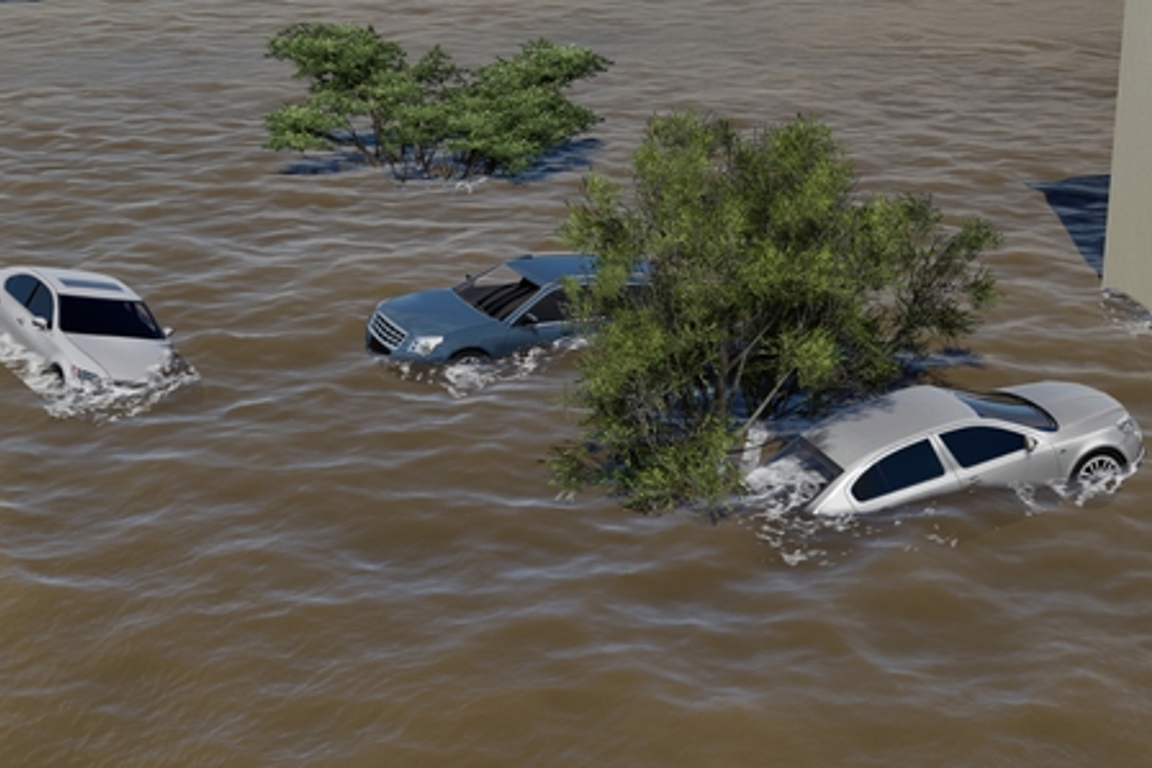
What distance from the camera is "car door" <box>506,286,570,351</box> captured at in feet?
68.7

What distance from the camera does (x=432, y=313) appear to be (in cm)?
2117

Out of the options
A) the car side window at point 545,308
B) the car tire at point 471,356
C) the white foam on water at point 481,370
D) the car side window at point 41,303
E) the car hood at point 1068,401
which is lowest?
the white foam on water at point 481,370

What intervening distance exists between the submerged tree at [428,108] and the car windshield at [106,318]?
944 cm

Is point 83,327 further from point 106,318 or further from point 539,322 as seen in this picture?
point 539,322

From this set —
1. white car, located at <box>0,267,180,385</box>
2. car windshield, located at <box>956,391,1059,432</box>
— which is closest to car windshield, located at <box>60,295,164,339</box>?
white car, located at <box>0,267,180,385</box>

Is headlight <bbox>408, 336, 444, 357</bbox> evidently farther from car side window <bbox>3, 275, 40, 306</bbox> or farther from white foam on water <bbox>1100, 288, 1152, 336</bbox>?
white foam on water <bbox>1100, 288, 1152, 336</bbox>

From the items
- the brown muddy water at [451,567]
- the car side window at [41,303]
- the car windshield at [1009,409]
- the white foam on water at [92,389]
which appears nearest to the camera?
the brown muddy water at [451,567]

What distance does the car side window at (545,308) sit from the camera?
21.0m

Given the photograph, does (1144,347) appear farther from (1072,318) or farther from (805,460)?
(805,460)

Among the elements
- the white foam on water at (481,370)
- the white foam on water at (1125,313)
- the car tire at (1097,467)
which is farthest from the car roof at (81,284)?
the white foam on water at (1125,313)

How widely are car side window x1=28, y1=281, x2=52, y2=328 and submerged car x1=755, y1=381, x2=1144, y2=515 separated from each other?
10.6 metres

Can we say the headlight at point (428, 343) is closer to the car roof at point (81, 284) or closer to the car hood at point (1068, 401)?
the car roof at point (81, 284)

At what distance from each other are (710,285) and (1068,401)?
4640 mm

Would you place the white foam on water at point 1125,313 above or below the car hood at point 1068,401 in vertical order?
below
